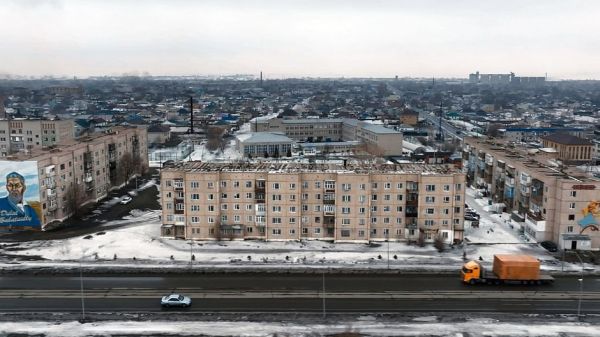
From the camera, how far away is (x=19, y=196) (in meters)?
41.2

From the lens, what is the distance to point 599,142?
3105 inches

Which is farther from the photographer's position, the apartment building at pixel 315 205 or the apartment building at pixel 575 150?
the apartment building at pixel 575 150

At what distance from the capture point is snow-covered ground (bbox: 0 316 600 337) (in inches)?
931

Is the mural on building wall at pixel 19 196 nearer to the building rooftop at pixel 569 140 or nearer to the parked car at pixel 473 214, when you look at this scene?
the parked car at pixel 473 214

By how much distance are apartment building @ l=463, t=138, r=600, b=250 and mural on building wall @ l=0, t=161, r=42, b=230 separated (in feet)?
123

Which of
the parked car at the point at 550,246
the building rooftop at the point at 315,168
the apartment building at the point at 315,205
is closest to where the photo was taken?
the parked car at the point at 550,246

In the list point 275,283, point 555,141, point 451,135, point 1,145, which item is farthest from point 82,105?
point 275,283

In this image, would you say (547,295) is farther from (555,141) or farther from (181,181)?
(555,141)

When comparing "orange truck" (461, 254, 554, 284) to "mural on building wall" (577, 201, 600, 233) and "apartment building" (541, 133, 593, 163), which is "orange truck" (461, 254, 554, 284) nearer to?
"mural on building wall" (577, 201, 600, 233)

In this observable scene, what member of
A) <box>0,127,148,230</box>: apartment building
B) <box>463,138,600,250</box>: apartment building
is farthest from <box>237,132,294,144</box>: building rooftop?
<box>463,138,600,250</box>: apartment building

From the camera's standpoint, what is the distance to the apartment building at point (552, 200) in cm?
3712

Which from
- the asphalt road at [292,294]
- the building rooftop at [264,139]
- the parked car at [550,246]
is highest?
the building rooftop at [264,139]

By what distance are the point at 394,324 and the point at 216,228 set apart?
699 inches

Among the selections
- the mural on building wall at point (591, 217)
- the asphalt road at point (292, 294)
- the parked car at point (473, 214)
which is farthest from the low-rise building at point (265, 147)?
the asphalt road at point (292, 294)
